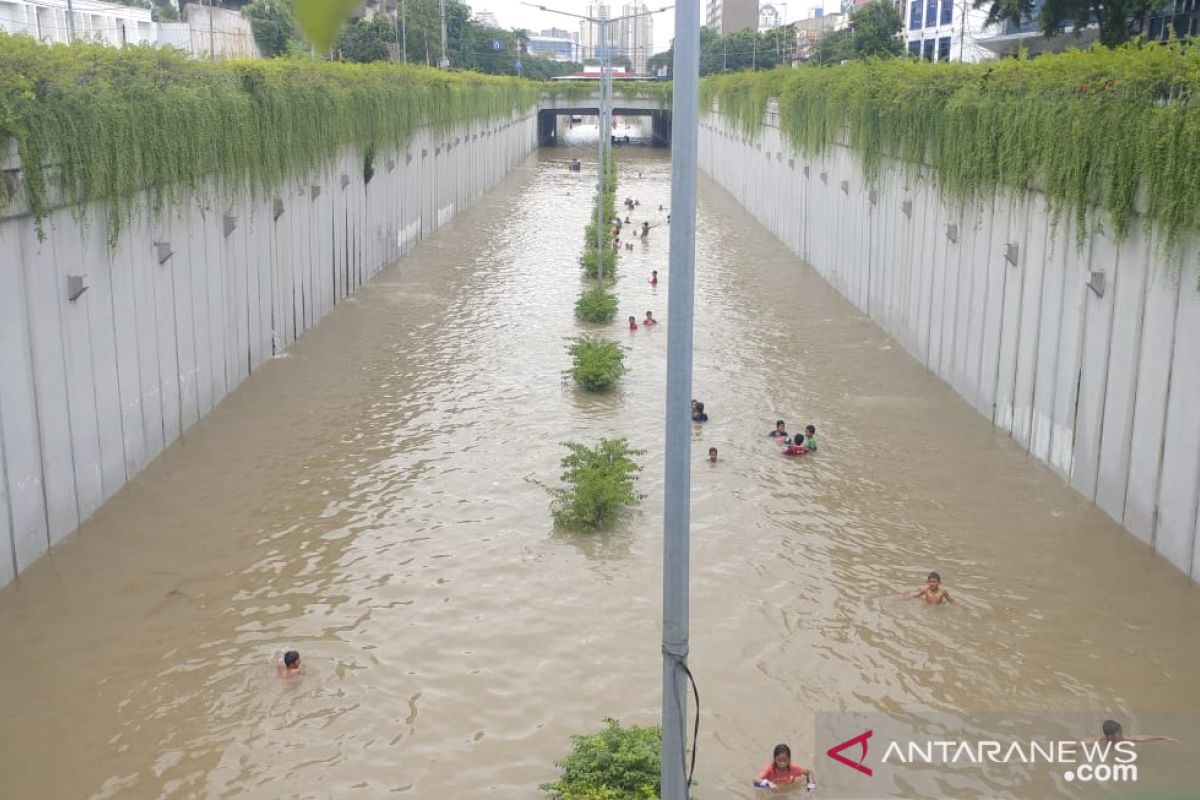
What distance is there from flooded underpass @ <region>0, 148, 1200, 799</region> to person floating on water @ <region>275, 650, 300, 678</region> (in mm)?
122

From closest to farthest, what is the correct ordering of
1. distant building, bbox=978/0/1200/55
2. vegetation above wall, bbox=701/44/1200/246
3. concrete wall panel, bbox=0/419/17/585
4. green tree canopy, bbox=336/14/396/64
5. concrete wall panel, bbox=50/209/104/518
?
concrete wall panel, bbox=0/419/17/585
vegetation above wall, bbox=701/44/1200/246
concrete wall panel, bbox=50/209/104/518
distant building, bbox=978/0/1200/55
green tree canopy, bbox=336/14/396/64

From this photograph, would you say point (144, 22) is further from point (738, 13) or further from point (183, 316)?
point (738, 13)

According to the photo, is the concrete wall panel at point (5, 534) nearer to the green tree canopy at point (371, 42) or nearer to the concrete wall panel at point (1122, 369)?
the concrete wall panel at point (1122, 369)

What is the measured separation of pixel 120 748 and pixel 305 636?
2.04 metres

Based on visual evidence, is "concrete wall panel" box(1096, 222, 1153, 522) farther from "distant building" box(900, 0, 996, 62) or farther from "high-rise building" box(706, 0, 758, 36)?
"high-rise building" box(706, 0, 758, 36)

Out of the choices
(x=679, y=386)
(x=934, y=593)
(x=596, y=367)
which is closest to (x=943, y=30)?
(x=596, y=367)

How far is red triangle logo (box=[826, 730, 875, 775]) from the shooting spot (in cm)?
852

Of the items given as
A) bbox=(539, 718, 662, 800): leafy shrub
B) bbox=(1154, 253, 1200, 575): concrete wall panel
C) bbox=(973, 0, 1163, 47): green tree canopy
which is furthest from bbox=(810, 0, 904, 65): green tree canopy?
bbox=(539, 718, 662, 800): leafy shrub

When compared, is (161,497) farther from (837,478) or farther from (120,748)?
(837,478)

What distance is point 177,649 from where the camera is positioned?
9984 millimetres

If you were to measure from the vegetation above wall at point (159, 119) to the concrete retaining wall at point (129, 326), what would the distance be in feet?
1.12

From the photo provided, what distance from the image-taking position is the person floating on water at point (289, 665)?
9500mm

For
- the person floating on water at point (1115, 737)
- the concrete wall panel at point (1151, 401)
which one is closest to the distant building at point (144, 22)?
the concrete wall panel at point (1151, 401)

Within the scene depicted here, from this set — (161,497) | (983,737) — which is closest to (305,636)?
(161,497)
